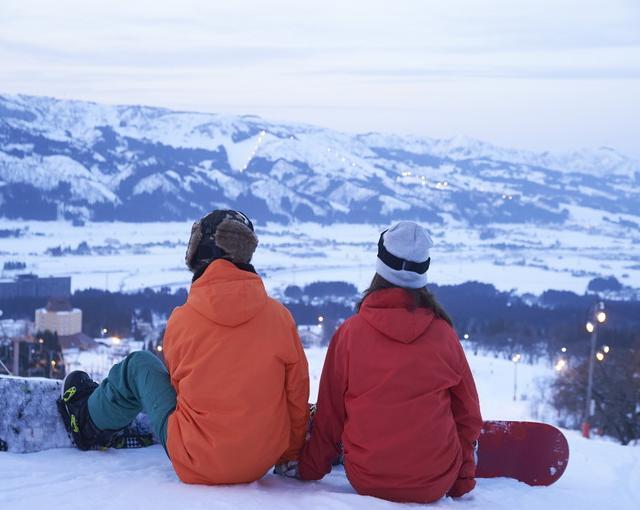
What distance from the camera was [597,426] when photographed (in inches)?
665

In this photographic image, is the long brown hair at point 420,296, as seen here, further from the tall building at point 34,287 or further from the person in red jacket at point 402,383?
the tall building at point 34,287

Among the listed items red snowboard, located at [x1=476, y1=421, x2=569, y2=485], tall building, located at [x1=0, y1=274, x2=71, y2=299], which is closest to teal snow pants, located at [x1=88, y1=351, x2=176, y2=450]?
red snowboard, located at [x1=476, y1=421, x2=569, y2=485]

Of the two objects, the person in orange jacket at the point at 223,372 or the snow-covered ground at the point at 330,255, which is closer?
the person in orange jacket at the point at 223,372

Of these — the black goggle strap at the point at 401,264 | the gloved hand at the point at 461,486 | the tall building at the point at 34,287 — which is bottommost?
the tall building at the point at 34,287

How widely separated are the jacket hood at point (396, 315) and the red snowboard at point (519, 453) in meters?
1.24

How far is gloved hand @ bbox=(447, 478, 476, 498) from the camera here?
10.3 ft

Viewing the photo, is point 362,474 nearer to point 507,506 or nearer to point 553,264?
point 507,506

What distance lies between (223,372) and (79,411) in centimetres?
101

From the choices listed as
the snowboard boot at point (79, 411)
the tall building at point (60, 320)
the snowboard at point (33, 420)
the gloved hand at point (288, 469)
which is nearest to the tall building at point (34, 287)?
the tall building at point (60, 320)

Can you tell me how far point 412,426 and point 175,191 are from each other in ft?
474

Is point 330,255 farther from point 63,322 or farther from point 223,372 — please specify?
point 223,372

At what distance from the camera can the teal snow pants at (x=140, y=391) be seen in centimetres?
298

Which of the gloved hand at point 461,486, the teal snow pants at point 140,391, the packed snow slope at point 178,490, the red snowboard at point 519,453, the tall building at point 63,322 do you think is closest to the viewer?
the packed snow slope at point 178,490

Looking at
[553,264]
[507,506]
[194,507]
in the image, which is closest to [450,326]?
[507,506]
